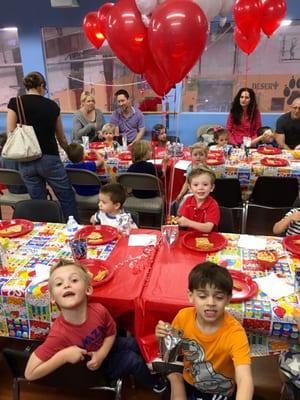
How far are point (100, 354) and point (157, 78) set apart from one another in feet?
5.79

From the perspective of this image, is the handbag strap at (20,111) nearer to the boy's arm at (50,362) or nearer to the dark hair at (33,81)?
the dark hair at (33,81)

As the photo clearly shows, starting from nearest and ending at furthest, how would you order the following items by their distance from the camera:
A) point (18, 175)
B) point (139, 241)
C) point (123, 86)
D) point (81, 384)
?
point (81, 384), point (139, 241), point (18, 175), point (123, 86)

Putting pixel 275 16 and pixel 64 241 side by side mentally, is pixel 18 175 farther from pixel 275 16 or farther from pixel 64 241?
pixel 275 16

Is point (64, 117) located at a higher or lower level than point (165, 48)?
lower

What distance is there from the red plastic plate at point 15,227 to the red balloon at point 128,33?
1331 mm

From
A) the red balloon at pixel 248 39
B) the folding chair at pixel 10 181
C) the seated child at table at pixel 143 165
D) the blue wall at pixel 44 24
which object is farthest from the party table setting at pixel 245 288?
the blue wall at pixel 44 24

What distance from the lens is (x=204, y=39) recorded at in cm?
208

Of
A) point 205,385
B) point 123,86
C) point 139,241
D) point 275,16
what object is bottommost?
point 205,385

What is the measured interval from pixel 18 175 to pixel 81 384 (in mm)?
2429

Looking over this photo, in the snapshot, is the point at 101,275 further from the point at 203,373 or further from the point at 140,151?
the point at 140,151

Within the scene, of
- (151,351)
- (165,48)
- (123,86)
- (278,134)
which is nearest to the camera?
(151,351)

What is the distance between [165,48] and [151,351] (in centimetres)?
164

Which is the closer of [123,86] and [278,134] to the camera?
[278,134]

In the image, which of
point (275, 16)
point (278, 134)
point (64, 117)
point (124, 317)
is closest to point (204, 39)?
point (124, 317)
